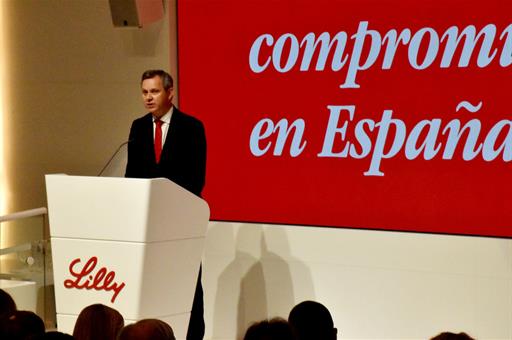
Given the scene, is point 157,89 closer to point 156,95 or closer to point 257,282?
point 156,95

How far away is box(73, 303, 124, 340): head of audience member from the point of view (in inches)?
113

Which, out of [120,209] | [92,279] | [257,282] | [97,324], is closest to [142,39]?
[257,282]

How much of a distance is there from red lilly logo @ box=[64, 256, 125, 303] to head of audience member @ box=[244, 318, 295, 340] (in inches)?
71.6

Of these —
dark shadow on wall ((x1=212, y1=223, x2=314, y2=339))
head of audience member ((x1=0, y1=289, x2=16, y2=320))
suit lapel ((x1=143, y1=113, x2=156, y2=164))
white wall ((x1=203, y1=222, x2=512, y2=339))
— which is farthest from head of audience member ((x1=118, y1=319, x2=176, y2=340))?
dark shadow on wall ((x1=212, y1=223, x2=314, y2=339))

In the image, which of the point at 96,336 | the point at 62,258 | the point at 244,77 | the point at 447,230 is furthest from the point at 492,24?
the point at 96,336

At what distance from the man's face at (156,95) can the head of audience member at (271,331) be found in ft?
7.57

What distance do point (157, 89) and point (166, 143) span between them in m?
0.28

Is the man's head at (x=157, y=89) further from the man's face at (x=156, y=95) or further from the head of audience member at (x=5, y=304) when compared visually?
the head of audience member at (x=5, y=304)

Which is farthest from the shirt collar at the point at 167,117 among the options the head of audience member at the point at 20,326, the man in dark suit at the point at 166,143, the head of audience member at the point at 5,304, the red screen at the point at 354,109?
the head of audience member at the point at 20,326

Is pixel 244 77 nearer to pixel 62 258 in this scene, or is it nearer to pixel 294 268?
pixel 294 268

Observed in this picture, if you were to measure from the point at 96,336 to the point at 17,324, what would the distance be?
0.89ft

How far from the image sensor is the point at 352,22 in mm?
5410

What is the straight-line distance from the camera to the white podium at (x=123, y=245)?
423 cm

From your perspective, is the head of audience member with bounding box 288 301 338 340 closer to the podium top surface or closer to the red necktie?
the podium top surface
